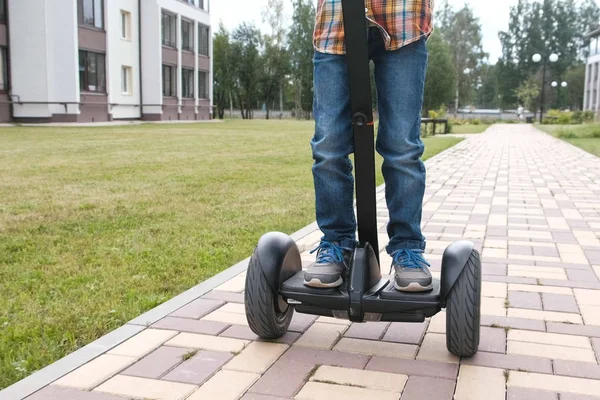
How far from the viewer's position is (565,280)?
3.66 metres

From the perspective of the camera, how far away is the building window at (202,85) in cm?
3966

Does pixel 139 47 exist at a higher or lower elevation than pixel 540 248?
higher

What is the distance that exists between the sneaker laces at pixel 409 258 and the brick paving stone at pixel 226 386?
0.65m

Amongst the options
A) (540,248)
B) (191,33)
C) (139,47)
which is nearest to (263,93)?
(191,33)

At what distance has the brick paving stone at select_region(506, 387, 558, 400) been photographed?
2123 millimetres

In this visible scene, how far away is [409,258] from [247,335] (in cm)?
71

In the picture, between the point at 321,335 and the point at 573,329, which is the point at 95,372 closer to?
the point at 321,335

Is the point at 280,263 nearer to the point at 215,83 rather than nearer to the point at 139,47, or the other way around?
the point at 139,47

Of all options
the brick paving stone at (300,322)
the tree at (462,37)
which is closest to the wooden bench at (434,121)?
the brick paving stone at (300,322)

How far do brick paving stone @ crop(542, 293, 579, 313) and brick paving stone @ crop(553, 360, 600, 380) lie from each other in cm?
70

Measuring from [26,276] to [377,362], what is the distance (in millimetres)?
2027

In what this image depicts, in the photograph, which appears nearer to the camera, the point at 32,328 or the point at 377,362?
the point at 377,362

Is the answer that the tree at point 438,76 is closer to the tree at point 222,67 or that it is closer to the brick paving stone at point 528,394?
the tree at point 222,67

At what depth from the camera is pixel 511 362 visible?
2.43 meters
